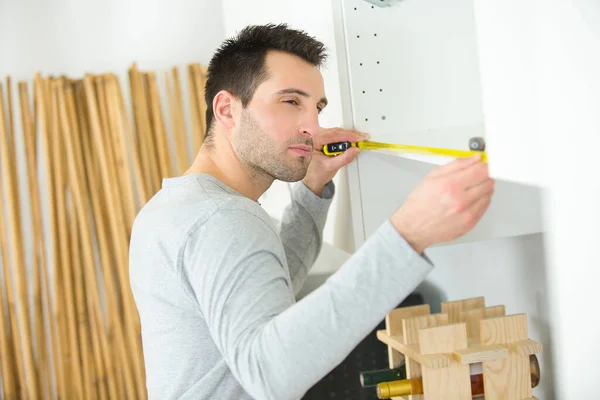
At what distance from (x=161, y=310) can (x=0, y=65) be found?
2.18m

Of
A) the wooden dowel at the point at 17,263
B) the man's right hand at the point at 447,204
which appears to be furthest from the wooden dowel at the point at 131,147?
the man's right hand at the point at 447,204

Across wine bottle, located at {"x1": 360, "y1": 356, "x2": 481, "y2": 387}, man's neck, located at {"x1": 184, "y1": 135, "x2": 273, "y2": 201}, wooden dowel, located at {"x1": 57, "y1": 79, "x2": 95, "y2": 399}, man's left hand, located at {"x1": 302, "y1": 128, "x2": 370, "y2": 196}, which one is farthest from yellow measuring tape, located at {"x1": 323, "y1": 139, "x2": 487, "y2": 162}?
wooden dowel, located at {"x1": 57, "y1": 79, "x2": 95, "y2": 399}

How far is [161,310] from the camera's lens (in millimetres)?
1110

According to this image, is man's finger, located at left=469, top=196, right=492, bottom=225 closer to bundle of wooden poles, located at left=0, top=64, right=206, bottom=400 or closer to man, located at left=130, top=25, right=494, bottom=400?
man, located at left=130, top=25, right=494, bottom=400

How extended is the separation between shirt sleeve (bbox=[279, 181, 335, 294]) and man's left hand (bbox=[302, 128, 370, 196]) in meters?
0.03

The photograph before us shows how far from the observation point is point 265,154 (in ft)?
4.16

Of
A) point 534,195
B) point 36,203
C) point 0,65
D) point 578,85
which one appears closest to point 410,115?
point 534,195

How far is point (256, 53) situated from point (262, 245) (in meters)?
0.52

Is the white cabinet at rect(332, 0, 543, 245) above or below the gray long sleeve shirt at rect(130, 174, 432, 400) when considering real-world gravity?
above

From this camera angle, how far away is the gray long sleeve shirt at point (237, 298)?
82 cm

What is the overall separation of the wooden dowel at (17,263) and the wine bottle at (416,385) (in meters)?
2.14

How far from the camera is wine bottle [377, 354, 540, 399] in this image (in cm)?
105

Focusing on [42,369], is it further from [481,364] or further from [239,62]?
[481,364]

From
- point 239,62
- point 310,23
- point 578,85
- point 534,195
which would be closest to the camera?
point 578,85
